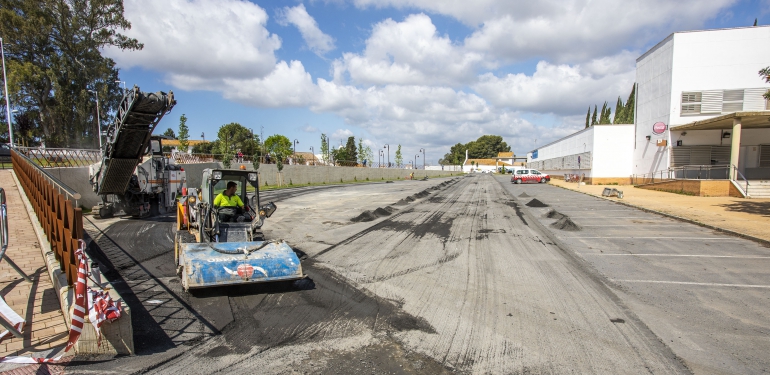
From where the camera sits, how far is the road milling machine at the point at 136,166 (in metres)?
11.0

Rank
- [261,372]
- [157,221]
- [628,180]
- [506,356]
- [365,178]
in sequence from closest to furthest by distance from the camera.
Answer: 1. [261,372]
2. [506,356]
3. [157,221]
4. [628,180]
5. [365,178]

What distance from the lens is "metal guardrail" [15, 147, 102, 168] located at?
17.8m

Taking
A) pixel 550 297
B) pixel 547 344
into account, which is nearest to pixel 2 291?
pixel 547 344

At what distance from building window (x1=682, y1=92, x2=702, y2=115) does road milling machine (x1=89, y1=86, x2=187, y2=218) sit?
32.3 m

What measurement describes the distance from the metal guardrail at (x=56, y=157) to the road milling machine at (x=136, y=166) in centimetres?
415

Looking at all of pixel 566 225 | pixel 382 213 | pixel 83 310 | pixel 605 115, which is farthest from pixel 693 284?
pixel 605 115

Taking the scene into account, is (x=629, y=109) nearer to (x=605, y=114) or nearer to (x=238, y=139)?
(x=605, y=114)

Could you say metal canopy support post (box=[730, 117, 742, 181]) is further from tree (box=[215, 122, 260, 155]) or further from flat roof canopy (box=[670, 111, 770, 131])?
tree (box=[215, 122, 260, 155])

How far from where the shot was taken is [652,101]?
31688 mm

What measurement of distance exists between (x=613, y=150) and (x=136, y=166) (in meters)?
38.0

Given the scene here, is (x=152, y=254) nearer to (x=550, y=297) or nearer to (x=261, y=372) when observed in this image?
(x=261, y=372)

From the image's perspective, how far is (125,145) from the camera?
41.0 feet

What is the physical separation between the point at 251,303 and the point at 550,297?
452 cm

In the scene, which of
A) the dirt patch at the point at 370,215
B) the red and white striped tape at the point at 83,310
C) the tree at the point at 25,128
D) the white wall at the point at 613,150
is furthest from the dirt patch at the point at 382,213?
the tree at the point at 25,128
